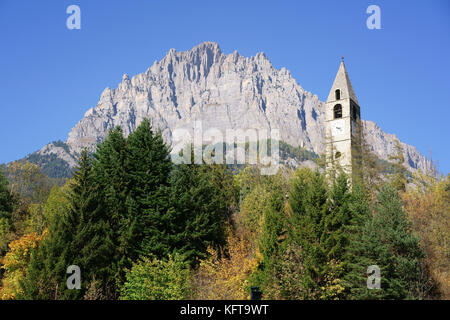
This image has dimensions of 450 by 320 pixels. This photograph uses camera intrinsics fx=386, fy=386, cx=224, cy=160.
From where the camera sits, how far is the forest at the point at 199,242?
24625 mm

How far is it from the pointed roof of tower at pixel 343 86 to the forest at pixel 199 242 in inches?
663

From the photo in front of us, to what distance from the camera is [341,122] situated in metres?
47.2

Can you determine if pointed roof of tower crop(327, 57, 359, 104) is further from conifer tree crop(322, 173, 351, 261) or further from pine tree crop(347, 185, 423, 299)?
pine tree crop(347, 185, 423, 299)

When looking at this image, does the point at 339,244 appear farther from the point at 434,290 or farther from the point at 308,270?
the point at 434,290

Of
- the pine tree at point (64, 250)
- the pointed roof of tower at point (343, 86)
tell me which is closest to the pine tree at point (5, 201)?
→ the pine tree at point (64, 250)

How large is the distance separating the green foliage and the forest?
9 cm

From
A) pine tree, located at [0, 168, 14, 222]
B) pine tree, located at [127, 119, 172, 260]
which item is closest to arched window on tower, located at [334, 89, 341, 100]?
pine tree, located at [127, 119, 172, 260]

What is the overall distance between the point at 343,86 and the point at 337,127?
223 inches

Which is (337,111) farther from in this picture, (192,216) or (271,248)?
(271,248)

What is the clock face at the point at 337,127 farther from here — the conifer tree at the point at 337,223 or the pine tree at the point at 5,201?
the pine tree at the point at 5,201
